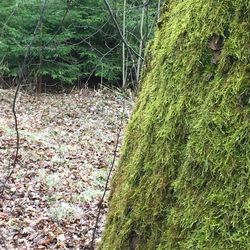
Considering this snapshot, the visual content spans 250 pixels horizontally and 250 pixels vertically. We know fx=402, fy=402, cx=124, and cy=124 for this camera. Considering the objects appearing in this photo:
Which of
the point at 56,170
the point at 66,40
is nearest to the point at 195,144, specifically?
A: the point at 56,170

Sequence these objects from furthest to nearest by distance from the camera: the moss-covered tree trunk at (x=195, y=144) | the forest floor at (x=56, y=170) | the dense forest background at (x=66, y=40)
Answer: the dense forest background at (x=66, y=40), the forest floor at (x=56, y=170), the moss-covered tree trunk at (x=195, y=144)

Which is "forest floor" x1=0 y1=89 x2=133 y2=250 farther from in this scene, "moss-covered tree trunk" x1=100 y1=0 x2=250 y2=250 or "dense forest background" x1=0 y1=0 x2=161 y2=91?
"moss-covered tree trunk" x1=100 y1=0 x2=250 y2=250

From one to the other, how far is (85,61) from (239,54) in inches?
649

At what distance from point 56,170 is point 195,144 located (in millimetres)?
7670

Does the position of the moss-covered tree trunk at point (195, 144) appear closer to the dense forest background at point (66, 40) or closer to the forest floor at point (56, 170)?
the forest floor at point (56, 170)

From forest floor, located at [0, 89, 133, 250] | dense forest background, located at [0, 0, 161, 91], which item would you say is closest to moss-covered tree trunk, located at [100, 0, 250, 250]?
forest floor, located at [0, 89, 133, 250]

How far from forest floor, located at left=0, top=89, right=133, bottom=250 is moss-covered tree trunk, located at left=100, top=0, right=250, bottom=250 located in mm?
3142

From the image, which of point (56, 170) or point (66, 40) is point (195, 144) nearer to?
point (56, 170)

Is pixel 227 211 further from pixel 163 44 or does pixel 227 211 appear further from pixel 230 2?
pixel 163 44

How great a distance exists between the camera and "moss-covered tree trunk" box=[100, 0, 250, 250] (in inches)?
39.2

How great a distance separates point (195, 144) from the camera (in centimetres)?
110

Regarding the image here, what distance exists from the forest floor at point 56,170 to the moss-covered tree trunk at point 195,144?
124 inches

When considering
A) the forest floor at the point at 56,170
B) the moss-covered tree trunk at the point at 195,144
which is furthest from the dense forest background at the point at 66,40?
the moss-covered tree trunk at the point at 195,144

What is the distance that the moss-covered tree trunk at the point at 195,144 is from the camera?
0.99m
